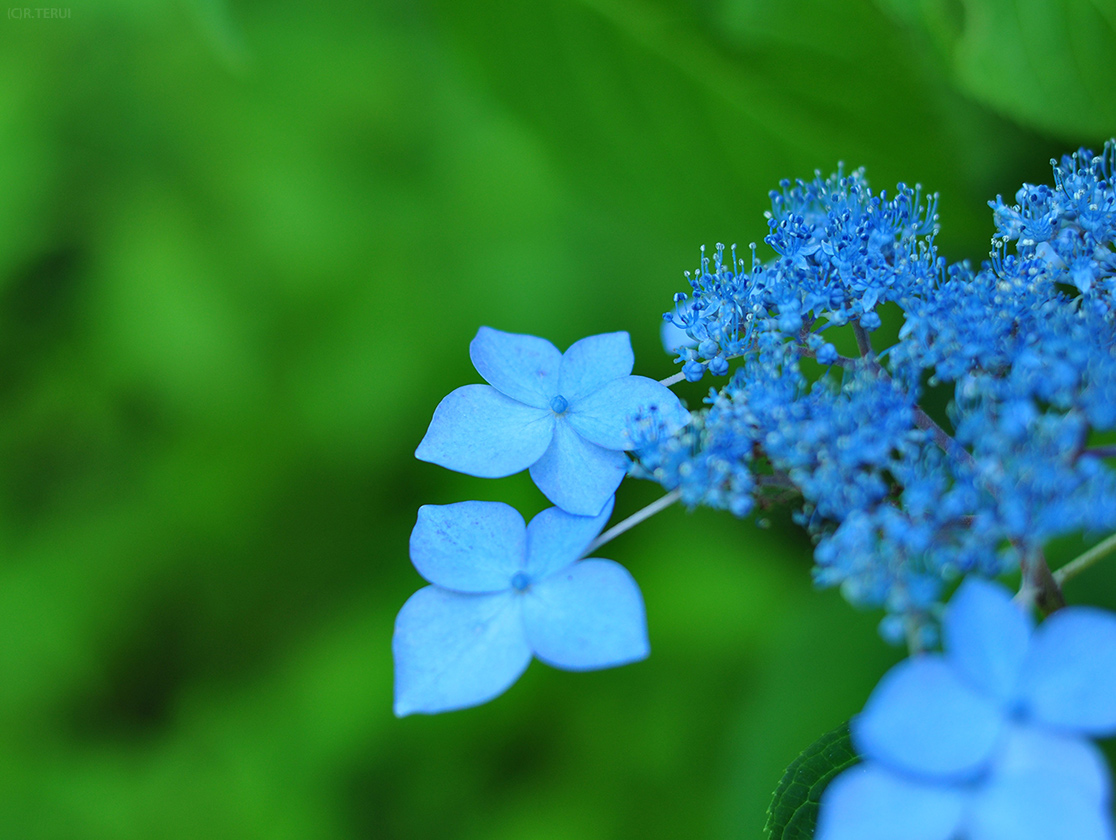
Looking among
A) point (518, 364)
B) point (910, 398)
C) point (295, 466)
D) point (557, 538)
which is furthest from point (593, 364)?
point (295, 466)

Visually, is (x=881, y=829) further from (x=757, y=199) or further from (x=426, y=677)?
(x=757, y=199)

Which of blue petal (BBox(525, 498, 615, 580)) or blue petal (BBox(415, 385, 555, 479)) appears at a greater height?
blue petal (BBox(415, 385, 555, 479))

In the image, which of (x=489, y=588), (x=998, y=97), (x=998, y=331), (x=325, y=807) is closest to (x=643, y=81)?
(x=998, y=97)

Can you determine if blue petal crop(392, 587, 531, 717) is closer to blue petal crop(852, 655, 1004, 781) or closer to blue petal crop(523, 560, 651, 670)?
blue petal crop(523, 560, 651, 670)

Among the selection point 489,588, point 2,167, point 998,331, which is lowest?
point 489,588

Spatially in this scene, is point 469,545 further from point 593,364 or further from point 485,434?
point 593,364

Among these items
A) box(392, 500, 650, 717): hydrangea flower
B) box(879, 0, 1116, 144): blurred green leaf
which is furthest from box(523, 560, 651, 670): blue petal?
box(879, 0, 1116, 144): blurred green leaf
